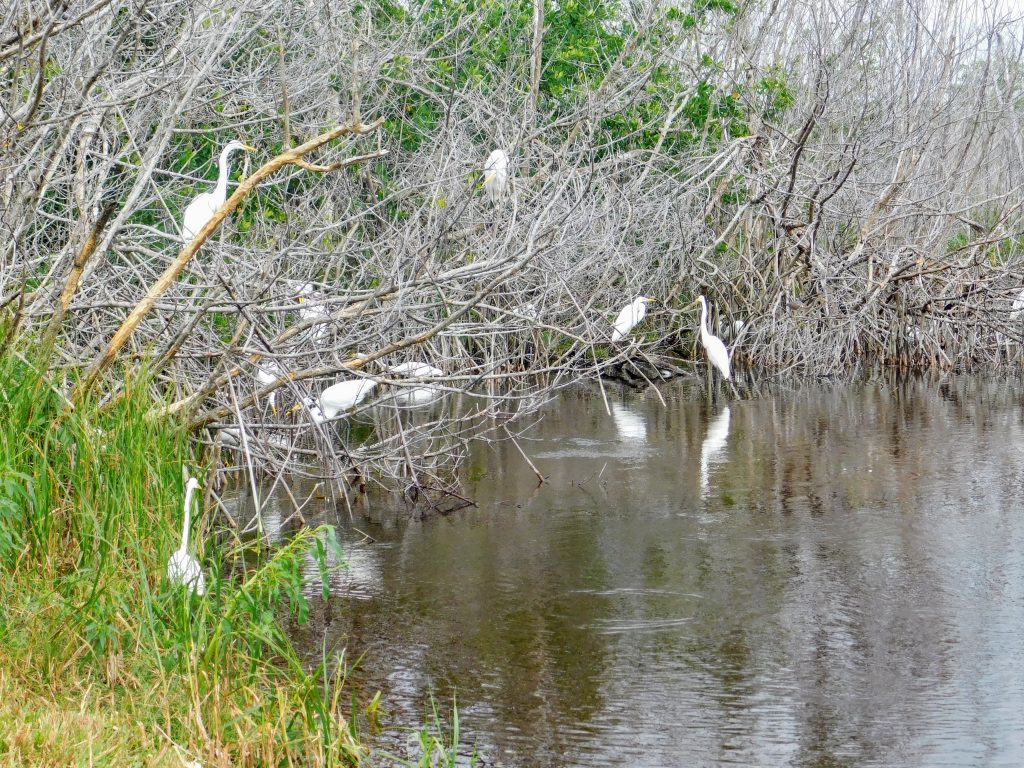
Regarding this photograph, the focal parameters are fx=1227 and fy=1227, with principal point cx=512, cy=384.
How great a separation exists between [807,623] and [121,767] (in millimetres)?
3220

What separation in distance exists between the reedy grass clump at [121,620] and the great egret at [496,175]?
3201 millimetres

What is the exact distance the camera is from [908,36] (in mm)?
14672

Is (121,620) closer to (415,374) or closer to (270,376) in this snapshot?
(270,376)

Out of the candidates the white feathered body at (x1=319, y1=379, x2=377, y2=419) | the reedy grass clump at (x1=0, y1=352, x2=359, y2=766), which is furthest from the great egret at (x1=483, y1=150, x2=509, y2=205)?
the reedy grass clump at (x1=0, y1=352, x2=359, y2=766)

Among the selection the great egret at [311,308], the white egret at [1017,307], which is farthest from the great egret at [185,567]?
the white egret at [1017,307]

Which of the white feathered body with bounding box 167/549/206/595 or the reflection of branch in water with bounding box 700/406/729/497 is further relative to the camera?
the reflection of branch in water with bounding box 700/406/729/497

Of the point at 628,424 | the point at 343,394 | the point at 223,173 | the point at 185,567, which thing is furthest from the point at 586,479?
the point at 185,567

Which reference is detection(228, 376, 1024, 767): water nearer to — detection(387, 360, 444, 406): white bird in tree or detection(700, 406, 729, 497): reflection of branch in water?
detection(700, 406, 729, 497): reflection of branch in water

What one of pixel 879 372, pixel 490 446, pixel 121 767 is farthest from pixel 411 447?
pixel 879 372

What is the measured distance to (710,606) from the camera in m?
5.74

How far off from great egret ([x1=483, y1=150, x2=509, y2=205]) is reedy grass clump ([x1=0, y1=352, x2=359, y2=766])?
3.20m

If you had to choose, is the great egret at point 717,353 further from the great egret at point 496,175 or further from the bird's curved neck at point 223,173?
the bird's curved neck at point 223,173

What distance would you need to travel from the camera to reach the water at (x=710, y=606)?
4301 millimetres

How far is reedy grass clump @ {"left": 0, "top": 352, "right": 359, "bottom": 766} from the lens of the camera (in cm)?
351
